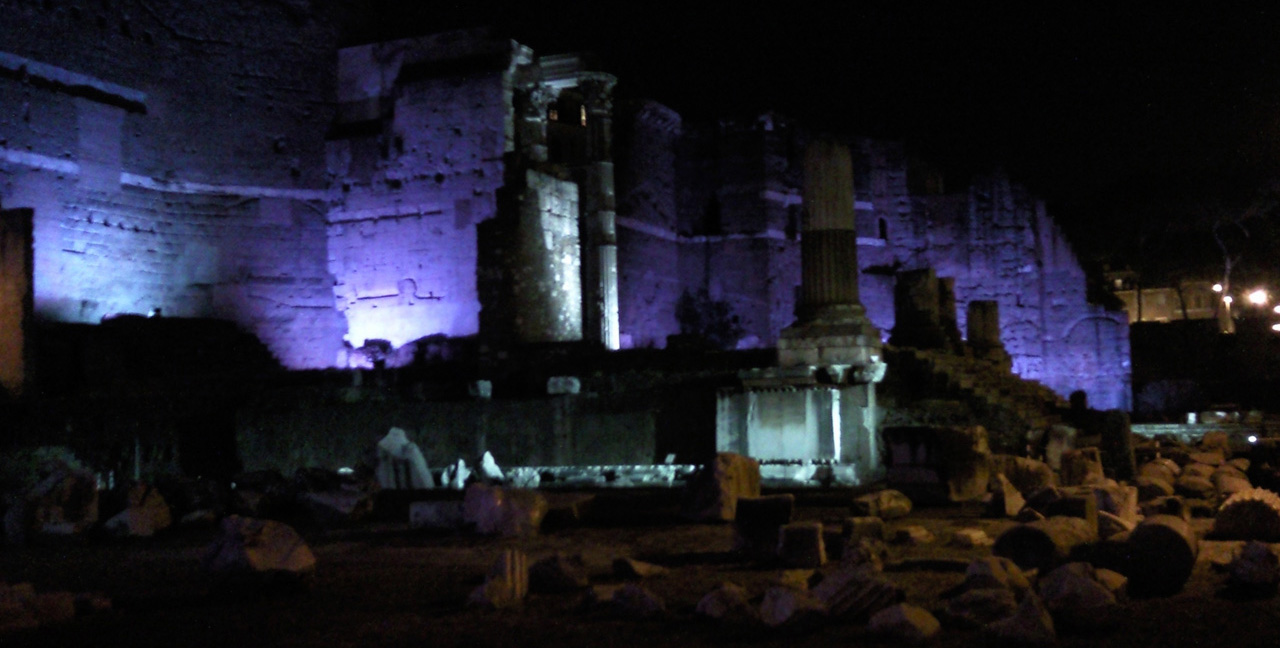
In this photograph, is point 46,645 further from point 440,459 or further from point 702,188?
point 702,188

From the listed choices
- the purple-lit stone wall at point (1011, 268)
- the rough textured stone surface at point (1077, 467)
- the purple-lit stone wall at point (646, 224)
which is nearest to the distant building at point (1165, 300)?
the purple-lit stone wall at point (1011, 268)

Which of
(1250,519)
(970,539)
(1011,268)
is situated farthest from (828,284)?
(1011,268)

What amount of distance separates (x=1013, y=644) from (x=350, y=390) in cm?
1101

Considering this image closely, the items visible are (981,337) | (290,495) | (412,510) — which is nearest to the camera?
(412,510)

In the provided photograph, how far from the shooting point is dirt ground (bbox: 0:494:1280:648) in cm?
434

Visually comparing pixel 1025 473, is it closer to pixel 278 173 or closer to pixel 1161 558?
pixel 1161 558

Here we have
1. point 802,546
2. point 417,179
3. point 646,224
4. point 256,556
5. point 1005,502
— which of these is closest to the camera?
point 256,556

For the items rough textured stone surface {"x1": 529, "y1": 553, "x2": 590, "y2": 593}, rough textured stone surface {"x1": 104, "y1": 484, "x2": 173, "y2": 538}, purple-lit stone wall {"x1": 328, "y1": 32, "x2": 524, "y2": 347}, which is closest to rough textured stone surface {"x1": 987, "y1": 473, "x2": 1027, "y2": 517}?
rough textured stone surface {"x1": 529, "y1": 553, "x2": 590, "y2": 593}

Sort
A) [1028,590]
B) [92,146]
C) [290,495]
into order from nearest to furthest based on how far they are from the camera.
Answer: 1. [1028,590]
2. [290,495]
3. [92,146]

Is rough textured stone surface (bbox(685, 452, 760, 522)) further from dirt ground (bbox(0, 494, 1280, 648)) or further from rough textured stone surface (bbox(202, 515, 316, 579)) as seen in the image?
rough textured stone surface (bbox(202, 515, 316, 579))

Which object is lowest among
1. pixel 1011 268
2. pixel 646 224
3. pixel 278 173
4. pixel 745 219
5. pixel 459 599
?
pixel 459 599

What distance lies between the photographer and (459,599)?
5199 millimetres

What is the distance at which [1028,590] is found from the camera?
14.2 feet

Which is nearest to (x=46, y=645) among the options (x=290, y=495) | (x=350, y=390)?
(x=290, y=495)
